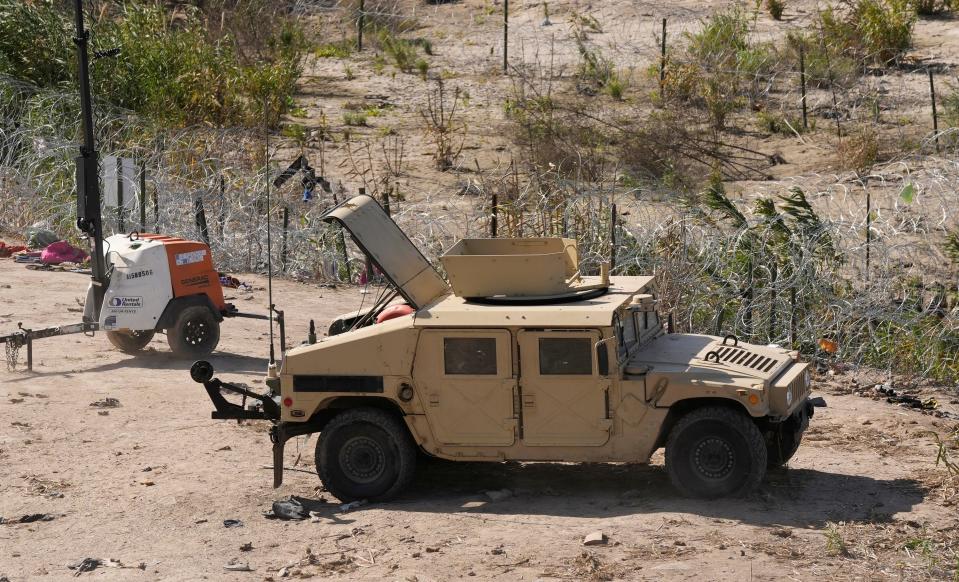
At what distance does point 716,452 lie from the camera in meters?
9.16

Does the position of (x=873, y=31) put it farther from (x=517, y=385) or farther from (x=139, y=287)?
(x=517, y=385)

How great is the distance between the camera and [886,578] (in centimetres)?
785

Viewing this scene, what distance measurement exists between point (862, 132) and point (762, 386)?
14558 millimetres

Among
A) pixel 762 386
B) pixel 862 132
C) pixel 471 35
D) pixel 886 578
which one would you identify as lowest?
pixel 886 578

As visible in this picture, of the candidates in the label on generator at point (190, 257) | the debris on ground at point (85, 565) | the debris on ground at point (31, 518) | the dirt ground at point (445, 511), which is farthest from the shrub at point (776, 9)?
the debris on ground at point (85, 565)

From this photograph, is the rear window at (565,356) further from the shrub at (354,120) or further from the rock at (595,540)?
the shrub at (354,120)

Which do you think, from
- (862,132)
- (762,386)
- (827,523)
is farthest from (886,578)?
(862,132)

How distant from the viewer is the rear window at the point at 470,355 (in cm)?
923

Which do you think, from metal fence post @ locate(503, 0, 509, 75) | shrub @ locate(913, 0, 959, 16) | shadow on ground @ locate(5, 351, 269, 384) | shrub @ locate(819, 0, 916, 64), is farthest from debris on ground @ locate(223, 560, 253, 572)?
shrub @ locate(913, 0, 959, 16)

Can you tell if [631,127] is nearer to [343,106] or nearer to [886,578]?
[343,106]

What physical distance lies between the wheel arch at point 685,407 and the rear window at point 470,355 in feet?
4.02

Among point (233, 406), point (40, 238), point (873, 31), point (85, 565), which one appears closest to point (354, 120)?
point (40, 238)

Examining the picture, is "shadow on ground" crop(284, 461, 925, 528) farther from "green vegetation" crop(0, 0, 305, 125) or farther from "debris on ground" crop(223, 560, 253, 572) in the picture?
"green vegetation" crop(0, 0, 305, 125)

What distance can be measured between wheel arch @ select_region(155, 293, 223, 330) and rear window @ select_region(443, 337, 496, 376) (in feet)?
17.9
